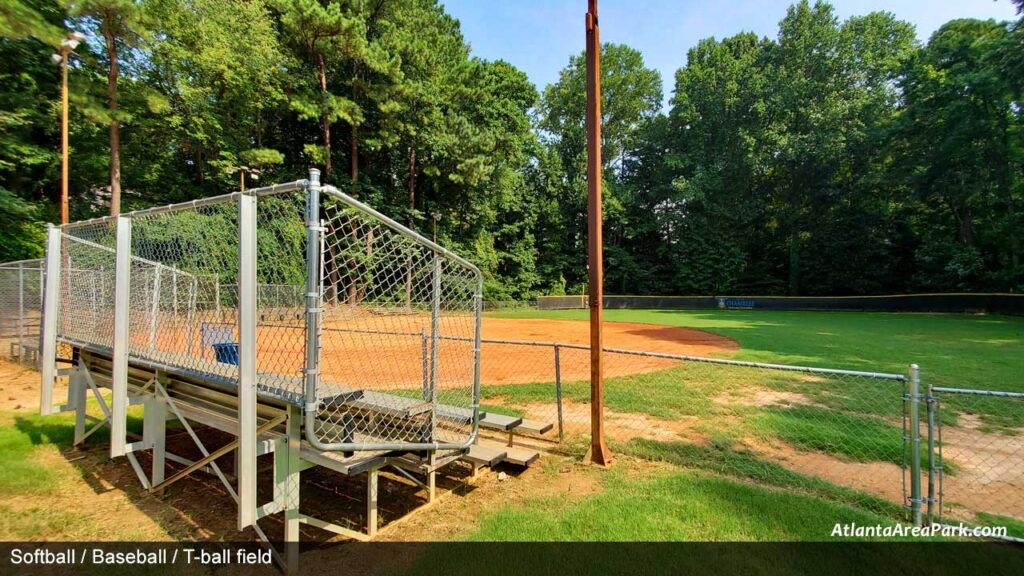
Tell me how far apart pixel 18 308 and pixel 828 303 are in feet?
115

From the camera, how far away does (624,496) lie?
3.40 m

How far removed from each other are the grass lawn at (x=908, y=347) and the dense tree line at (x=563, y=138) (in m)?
12.8

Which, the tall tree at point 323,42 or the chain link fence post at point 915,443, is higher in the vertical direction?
the tall tree at point 323,42

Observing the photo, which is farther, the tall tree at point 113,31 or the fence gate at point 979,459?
the tall tree at point 113,31

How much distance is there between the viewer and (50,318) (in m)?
4.24

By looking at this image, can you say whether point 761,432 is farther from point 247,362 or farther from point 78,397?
point 78,397

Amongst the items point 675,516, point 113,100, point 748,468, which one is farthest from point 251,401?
point 113,100

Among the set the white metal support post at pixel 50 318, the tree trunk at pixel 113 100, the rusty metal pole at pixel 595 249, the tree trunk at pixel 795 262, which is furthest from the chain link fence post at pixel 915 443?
the tree trunk at pixel 795 262

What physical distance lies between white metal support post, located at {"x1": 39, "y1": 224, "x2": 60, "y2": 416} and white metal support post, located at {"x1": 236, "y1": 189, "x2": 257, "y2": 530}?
351 centimetres

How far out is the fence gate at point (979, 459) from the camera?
3.07 metres

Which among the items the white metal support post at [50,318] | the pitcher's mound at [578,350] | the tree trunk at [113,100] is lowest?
the pitcher's mound at [578,350]

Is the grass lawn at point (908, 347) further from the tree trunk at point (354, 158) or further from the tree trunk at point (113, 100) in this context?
the tree trunk at point (113, 100)

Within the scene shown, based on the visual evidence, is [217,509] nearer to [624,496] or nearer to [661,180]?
[624,496]

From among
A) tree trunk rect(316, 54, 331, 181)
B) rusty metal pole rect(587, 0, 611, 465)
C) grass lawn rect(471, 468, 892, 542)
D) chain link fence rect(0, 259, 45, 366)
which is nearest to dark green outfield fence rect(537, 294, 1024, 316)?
tree trunk rect(316, 54, 331, 181)
